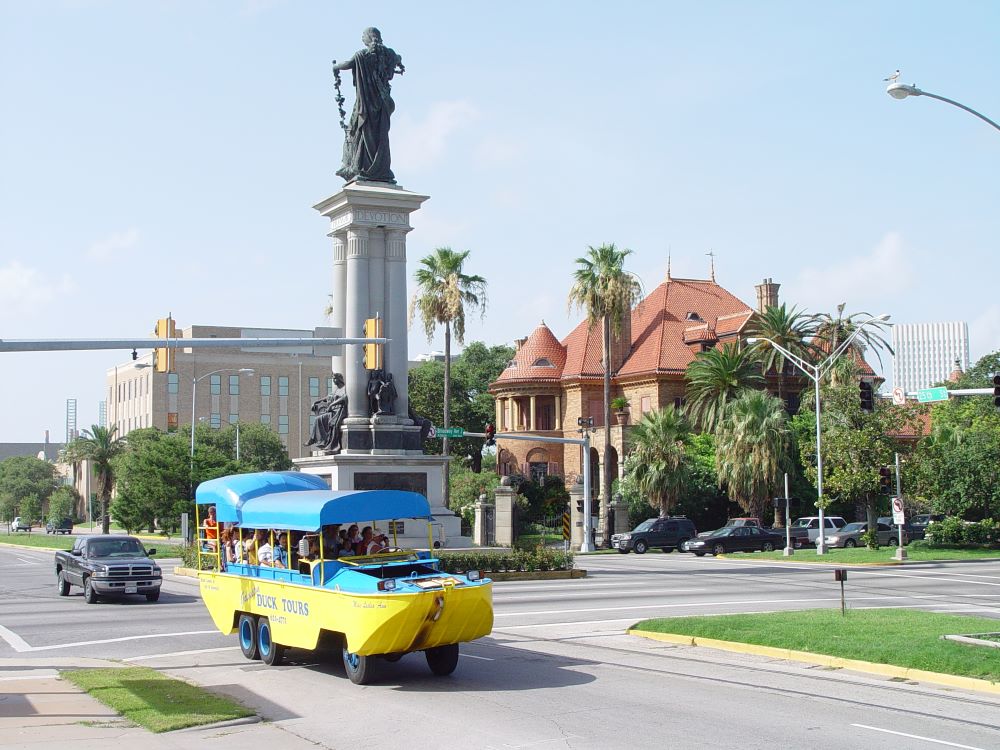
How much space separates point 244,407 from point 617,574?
298 feet

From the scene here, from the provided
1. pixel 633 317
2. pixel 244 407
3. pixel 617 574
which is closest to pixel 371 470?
pixel 617 574

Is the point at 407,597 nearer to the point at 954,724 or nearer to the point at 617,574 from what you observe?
the point at 954,724

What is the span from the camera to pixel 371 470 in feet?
123

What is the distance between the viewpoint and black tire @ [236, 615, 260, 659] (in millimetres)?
16531

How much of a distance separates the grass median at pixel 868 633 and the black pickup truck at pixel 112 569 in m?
12.7

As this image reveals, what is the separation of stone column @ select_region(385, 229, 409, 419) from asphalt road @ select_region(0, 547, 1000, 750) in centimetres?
1494

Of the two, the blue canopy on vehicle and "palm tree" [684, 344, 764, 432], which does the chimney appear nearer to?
"palm tree" [684, 344, 764, 432]

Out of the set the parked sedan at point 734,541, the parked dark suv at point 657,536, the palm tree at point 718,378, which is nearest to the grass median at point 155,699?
the parked sedan at point 734,541

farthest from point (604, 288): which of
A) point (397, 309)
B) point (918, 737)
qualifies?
point (918, 737)

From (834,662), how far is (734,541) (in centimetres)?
3470

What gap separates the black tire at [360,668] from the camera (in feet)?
45.9

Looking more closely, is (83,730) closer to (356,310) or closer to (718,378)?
(356,310)

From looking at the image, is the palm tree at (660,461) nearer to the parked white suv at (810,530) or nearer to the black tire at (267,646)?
the parked white suv at (810,530)

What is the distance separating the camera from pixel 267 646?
16156 millimetres
